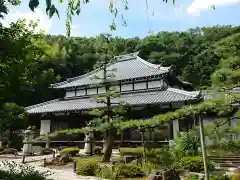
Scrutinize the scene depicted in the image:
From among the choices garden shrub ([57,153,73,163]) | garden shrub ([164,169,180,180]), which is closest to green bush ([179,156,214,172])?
garden shrub ([164,169,180,180])

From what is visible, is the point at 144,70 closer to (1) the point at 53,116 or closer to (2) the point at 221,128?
(1) the point at 53,116

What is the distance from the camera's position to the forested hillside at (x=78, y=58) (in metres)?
7.38

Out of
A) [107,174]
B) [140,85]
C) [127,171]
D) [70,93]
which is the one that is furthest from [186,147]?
[70,93]

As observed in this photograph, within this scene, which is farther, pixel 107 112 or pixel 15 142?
pixel 15 142

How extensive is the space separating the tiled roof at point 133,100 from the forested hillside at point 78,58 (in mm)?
2349

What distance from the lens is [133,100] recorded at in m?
21.0

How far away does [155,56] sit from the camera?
6100 centimetres

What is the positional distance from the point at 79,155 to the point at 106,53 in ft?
21.8

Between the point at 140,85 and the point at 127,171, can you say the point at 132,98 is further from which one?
the point at 127,171

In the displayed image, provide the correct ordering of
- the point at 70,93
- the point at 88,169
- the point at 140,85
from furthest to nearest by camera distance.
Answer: the point at 70,93 < the point at 140,85 < the point at 88,169

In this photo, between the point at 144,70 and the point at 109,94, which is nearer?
the point at 109,94

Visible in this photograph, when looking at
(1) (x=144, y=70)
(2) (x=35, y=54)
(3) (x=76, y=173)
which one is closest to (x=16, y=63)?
(2) (x=35, y=54)

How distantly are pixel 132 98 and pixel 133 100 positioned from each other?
76 centimetres

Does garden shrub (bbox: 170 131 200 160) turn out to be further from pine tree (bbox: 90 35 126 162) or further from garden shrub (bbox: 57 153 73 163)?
garden shrub (bbox: 57 153 73 163)
